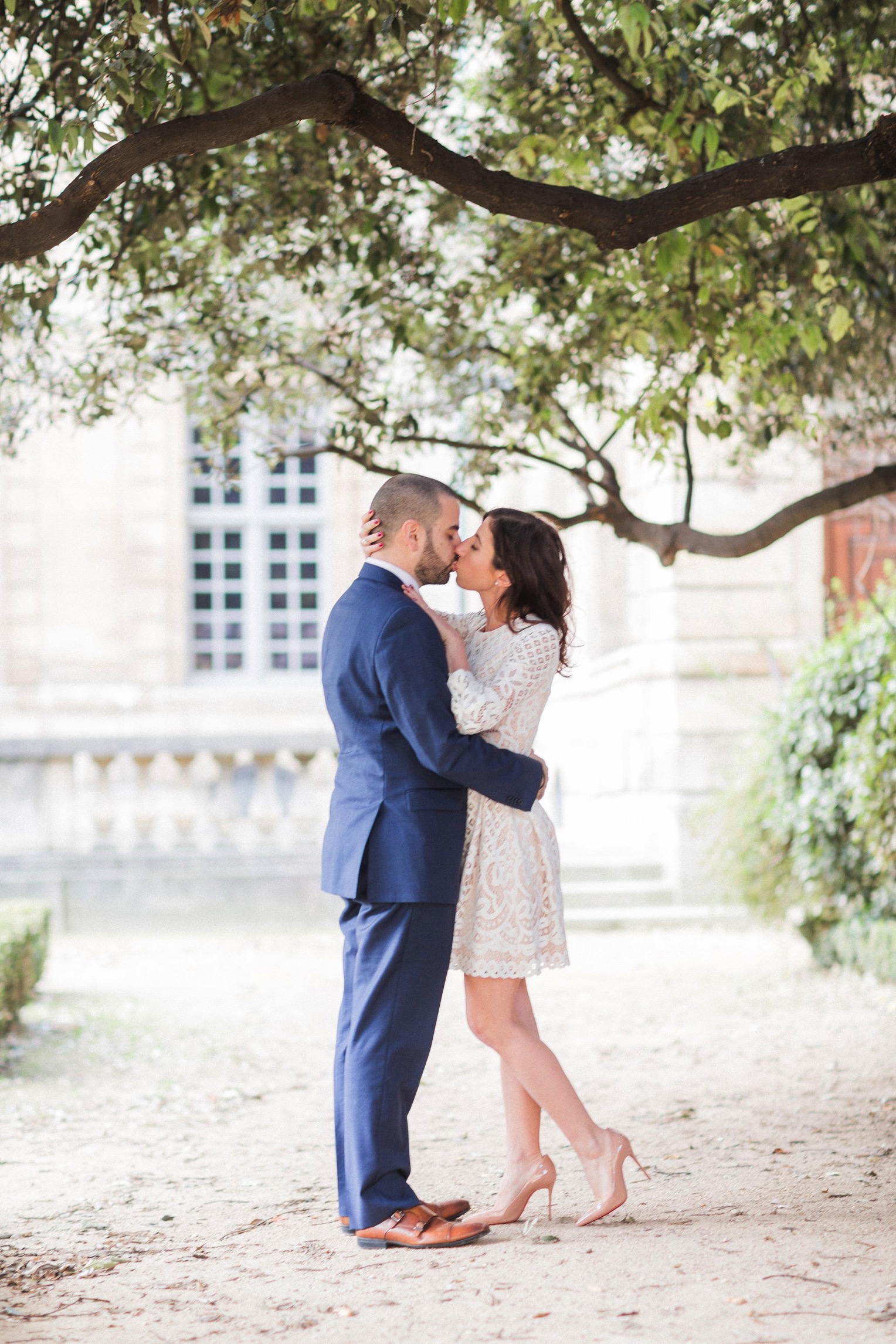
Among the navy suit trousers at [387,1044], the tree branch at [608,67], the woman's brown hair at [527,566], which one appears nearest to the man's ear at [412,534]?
the woman's brown hair at [527,566]

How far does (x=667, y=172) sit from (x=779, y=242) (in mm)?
815

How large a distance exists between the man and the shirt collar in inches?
1.7

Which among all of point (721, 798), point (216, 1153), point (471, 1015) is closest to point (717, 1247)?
point (471, 1015)

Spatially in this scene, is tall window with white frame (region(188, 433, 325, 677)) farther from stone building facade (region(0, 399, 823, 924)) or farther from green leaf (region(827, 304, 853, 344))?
green leaf (region(827, 304, 853, 344))

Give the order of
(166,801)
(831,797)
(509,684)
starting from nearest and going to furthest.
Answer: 1. (509,684)
2. (831,797)
3. (166,801)

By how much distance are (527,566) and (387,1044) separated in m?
1.32

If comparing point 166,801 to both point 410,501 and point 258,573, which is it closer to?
point 258,573

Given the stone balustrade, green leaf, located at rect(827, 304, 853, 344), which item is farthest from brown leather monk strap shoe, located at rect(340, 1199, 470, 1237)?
the stone balustrade

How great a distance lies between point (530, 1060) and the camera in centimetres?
375

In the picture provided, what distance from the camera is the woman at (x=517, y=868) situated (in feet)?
12.2

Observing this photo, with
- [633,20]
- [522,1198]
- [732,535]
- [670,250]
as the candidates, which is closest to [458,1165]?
[522,1198]

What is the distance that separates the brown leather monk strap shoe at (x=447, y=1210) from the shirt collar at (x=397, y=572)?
164 cm

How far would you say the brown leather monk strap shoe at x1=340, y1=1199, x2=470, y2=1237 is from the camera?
145 inches

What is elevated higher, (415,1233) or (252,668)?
(252,668)
